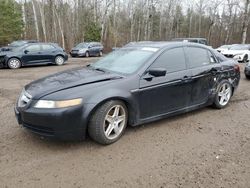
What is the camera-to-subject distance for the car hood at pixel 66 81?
352cm

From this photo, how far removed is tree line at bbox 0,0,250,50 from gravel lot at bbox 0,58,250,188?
922 inches

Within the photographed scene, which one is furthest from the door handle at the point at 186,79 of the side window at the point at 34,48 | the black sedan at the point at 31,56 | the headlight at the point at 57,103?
the side window at the point at 34,48

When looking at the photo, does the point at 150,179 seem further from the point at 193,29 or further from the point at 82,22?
the point at 193,29

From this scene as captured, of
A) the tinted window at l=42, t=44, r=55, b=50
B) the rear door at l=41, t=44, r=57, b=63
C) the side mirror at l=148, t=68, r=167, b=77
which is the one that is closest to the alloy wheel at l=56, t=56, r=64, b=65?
the rear door at l=41, t=44, r=57, b=63

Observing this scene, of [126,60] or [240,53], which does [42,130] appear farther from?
[240,53]

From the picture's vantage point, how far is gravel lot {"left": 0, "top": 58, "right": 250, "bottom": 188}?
290 cm

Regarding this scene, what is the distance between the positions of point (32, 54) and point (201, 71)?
1094 centimetres

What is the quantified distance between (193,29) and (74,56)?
38362 millimetres

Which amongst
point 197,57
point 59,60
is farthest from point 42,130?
point 59,60

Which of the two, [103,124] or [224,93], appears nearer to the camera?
[103,124]

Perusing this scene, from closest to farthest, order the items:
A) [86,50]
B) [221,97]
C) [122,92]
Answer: [122,92]
[221,97]
[86,50]

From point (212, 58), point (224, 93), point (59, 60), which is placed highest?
point (212, 58)

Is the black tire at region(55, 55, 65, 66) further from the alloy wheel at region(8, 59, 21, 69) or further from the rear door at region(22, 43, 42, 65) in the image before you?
the alloy wheel at region(8, 59, 21, 69)

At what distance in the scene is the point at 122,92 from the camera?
3.73 metres
